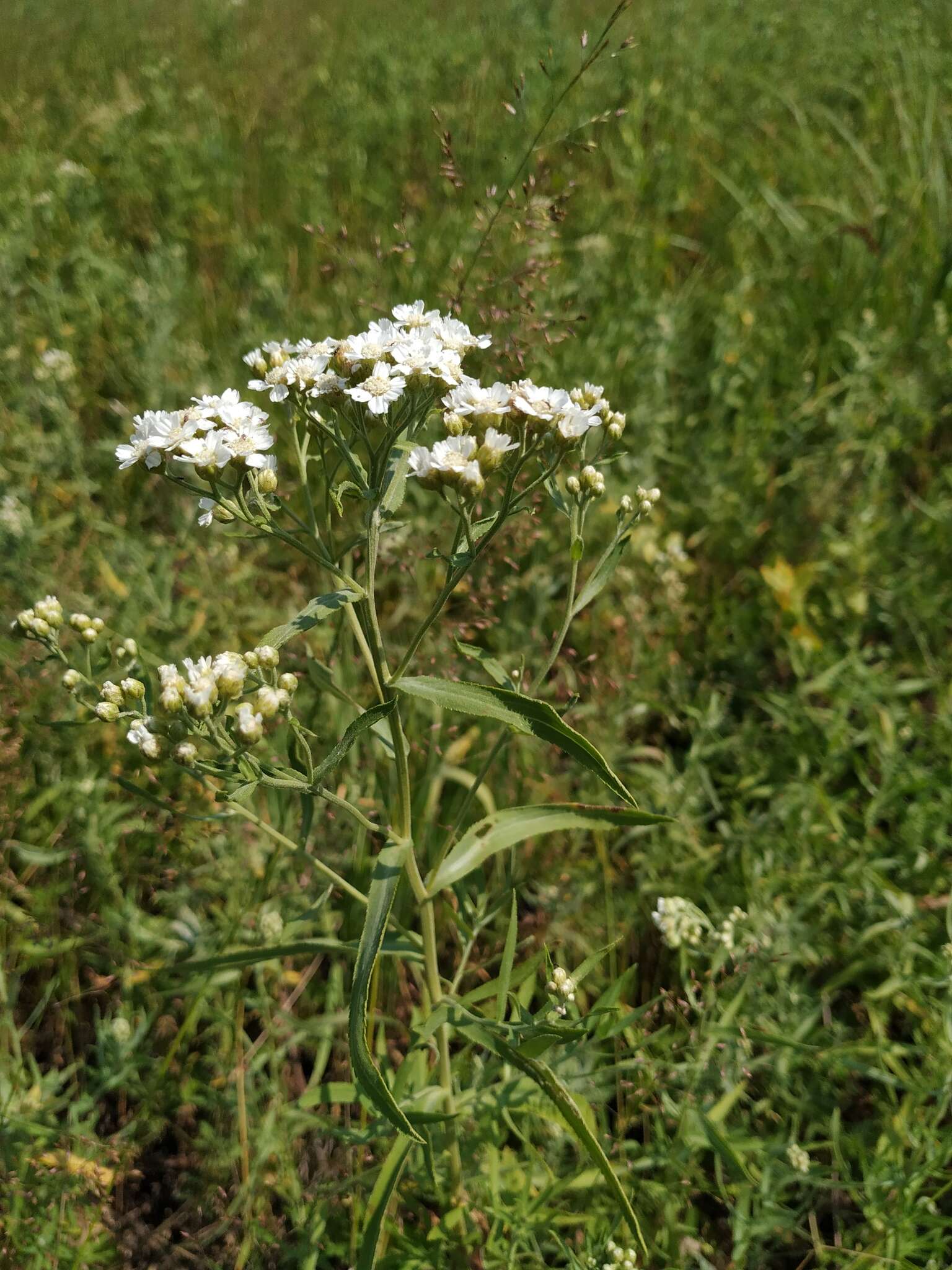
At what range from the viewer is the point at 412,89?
6508 mm

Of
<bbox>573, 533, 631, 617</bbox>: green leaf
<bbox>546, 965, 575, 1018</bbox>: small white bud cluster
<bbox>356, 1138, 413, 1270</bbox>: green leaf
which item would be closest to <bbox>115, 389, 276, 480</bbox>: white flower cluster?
<bbox>573, 533, 631, 617</bbox>: green leaf

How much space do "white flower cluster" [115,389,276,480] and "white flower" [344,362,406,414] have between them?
0.61 feet

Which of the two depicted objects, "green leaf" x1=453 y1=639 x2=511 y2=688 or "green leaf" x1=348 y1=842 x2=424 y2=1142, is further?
"green leaf" x1=453 y1=639 x2=511 y2=688

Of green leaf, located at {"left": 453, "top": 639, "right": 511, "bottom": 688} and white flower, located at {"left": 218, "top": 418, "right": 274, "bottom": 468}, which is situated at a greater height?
white flower, located at {"left": 218, "top": 418, "right": 274, "bottom": 468}

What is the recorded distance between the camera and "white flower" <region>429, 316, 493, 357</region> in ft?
5.70

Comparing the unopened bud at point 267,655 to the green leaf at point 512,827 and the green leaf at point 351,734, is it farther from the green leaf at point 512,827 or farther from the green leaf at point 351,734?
the green leaf at point 512,827

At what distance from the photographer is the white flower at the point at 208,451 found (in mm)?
1582

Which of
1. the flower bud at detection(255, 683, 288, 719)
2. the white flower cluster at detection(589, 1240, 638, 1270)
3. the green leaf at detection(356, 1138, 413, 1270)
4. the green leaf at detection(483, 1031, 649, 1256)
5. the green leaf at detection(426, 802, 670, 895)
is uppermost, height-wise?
the flower bud at detection(255, 683, 288, 719)

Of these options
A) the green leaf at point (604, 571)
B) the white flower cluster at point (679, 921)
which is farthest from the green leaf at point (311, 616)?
the white flower cluster at point (679, 921)

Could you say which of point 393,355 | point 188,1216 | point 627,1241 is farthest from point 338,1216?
point 393,355

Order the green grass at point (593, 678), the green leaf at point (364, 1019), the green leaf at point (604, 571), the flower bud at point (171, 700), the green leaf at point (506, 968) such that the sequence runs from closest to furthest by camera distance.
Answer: the green leaf at point (364, 1019), the flower bud at point (171, 700), the green leaf at point (506, 968), the green leaf at point (604, 571), the green grass at point (593, 678)

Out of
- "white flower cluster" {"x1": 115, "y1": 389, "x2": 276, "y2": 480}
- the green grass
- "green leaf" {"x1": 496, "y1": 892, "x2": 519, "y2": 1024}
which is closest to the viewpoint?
"white flower cluster" {"x1": 115, "y1": 389, "x2": 276, "y2": 480}

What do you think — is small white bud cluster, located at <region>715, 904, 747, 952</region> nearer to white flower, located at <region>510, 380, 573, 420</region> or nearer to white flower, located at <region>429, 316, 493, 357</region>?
white flower, located at <region>510, 380, 573, 420</region>

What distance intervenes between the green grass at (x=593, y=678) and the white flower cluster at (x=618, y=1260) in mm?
70
